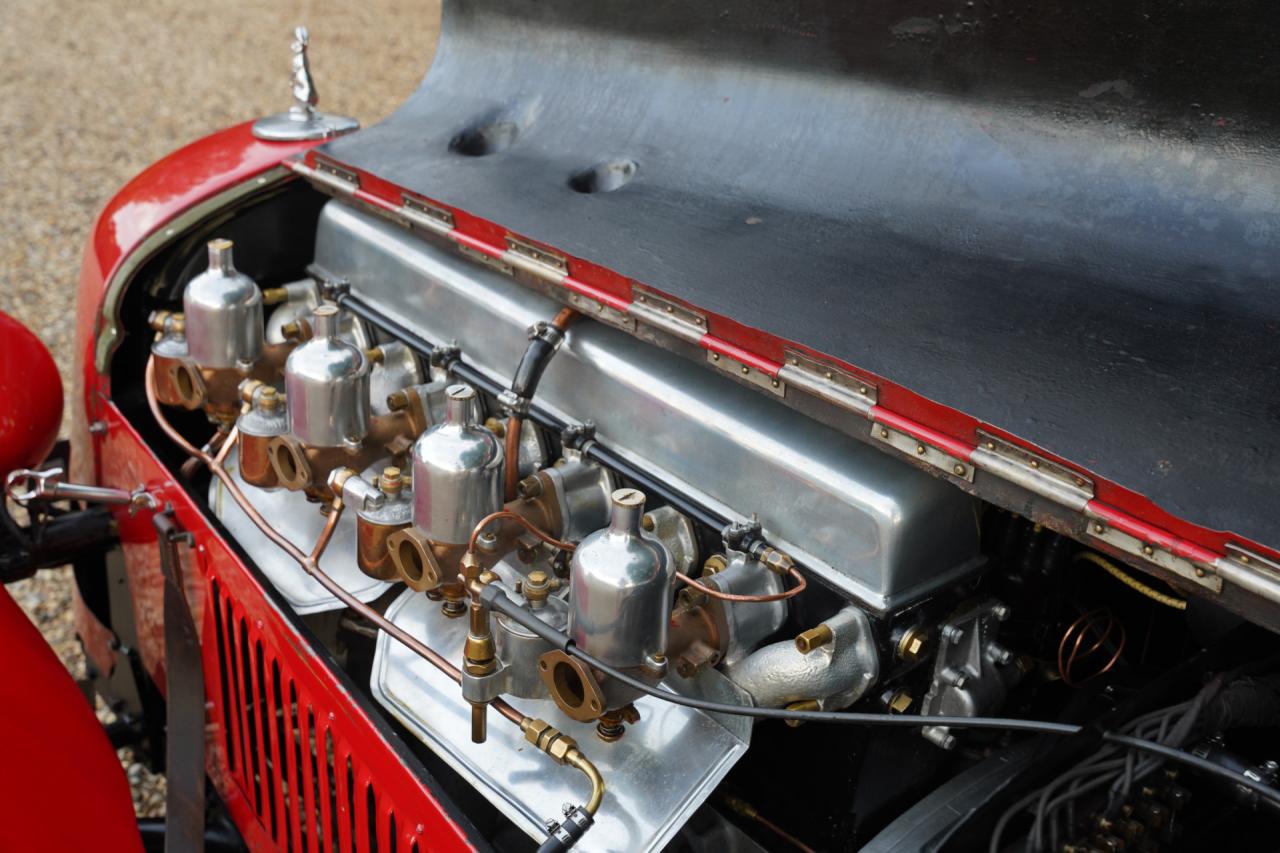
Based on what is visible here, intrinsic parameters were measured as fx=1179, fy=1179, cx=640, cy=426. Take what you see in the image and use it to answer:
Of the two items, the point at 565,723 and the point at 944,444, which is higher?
the point at 944,444

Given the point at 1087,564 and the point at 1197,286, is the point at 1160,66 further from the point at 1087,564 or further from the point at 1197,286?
the point at 1087,564

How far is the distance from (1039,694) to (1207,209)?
0.63m

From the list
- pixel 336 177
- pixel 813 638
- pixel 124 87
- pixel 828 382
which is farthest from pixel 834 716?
pixel 124 87

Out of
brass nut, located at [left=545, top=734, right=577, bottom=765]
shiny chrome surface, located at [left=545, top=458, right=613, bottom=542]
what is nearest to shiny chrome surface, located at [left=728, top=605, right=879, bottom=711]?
brass nut, located at [left=545, top=734, right=577, bottom=765]

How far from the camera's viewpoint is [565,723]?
4.17ft

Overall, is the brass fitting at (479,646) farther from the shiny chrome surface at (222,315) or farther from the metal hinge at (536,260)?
the shiny chrome surface at (222,315)

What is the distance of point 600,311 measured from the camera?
1.37 m

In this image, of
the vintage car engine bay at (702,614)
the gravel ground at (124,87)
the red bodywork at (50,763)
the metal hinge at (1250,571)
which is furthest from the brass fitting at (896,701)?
the gravel ground at (124,87)

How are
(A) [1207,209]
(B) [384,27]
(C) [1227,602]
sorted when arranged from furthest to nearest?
(B) [384,27] → (A) [1207,209] → (C) [1227,602]

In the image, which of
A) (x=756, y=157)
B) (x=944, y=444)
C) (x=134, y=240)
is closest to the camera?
(x=944, y=444)

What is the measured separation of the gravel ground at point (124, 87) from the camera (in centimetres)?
542

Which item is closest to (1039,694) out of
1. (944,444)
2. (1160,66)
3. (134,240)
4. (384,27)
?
(944,444)

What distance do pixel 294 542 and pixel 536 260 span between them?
548mm

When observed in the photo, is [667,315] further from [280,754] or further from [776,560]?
[280,754]
